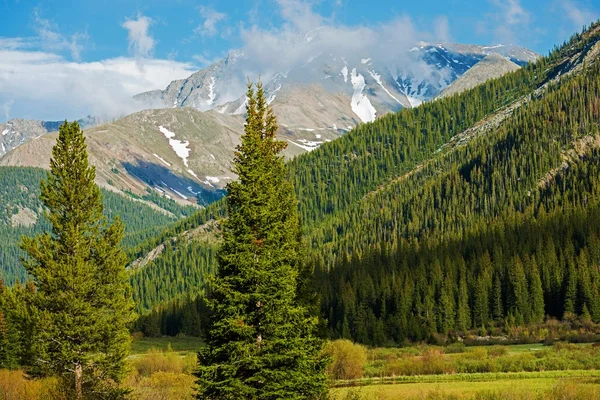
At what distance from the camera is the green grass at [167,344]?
459ft

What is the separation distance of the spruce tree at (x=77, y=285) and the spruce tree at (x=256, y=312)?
13.7 metres

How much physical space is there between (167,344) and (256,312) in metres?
121

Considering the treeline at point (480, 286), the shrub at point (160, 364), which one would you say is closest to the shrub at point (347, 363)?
the shrub at point (160, 364)

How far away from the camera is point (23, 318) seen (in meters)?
42.8

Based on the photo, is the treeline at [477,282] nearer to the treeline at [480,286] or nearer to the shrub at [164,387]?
the treeline at [480,286]

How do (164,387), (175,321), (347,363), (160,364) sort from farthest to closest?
(175,321) → (160,364) → (347,363) → (164,387)

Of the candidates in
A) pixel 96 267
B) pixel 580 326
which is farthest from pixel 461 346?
pixel 96 267

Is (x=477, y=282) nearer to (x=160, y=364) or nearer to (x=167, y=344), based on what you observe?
(x=167, y=344)

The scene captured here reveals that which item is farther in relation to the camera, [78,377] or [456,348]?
[456,348]

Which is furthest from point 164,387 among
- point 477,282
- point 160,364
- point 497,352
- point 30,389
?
point 477,282

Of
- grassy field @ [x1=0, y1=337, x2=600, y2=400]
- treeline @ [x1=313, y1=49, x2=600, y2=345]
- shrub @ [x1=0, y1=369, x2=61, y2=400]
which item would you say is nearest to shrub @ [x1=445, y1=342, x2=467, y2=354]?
grassy field @ [x1=0, y1=337, x2=600, y2=400]

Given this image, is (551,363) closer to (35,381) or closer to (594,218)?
(35,381)

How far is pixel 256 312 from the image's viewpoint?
101ft

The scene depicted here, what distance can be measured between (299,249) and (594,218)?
417ft
